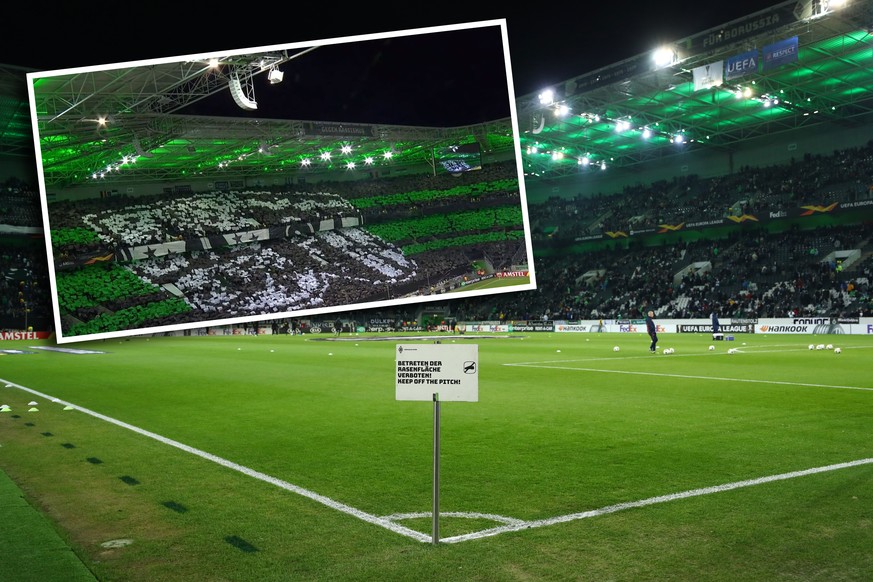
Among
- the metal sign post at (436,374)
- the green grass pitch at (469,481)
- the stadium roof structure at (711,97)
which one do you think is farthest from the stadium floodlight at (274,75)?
the stadium roof structure at (711,97)

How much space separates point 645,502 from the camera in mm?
6824

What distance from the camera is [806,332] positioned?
4338cm

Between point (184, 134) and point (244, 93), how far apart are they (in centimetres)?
82

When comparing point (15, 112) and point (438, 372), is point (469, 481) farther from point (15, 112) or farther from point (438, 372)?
point (15, 112)

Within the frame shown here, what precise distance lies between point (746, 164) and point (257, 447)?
57.0m

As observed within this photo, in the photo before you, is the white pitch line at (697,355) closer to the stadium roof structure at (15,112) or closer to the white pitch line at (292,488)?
the white pitch line at (292,488)

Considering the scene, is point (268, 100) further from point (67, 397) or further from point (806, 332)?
point (806, 332)

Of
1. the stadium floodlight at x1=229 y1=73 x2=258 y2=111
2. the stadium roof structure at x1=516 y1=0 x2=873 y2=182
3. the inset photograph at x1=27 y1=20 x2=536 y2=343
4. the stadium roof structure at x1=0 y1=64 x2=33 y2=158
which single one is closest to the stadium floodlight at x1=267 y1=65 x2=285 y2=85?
the inset photograph at x1=27 y1=20 x2=536 y2=343

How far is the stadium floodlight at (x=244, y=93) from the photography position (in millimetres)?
6729

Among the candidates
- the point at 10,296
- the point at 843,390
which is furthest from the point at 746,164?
the point at 10,296

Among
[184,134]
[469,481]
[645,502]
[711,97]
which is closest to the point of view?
[645,502]

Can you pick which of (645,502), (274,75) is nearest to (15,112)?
(274,75)

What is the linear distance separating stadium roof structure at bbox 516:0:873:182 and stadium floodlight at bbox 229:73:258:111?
1159 inches

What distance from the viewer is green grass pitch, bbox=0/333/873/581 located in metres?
5.37
